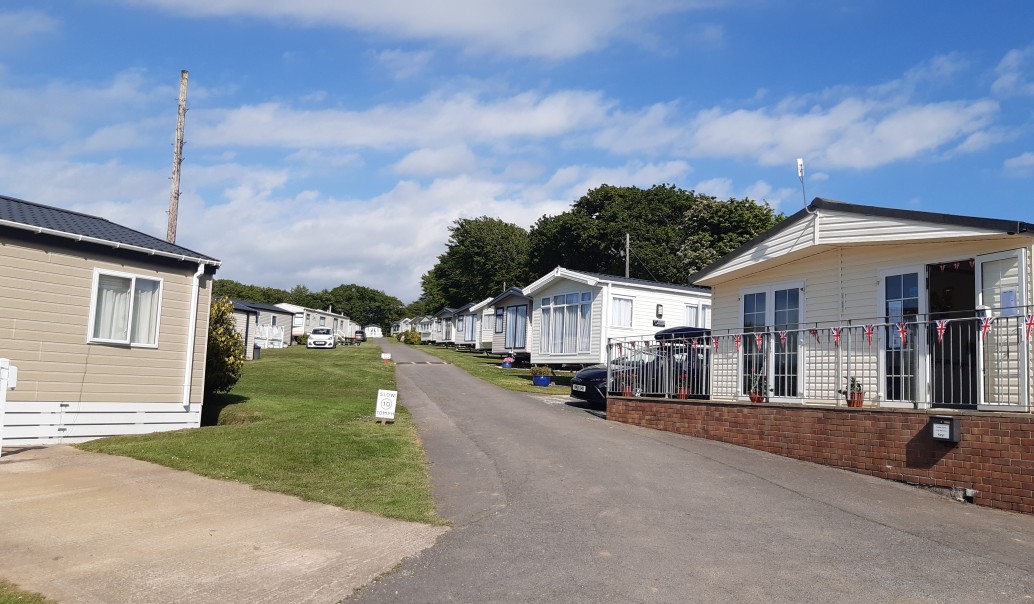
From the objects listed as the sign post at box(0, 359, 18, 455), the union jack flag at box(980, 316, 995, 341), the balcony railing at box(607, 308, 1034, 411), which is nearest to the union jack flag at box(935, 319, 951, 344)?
the balcony railing at box(607, 308, 1034, 411)

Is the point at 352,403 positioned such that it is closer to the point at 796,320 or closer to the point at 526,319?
the point at 796,320

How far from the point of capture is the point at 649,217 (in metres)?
50.2

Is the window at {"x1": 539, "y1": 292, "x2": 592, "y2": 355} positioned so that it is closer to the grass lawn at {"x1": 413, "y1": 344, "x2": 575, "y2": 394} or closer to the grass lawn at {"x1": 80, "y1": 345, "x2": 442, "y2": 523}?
the grass lawn at {"x1": 413, "y1": 344, "x2": 575, "y2": 394}

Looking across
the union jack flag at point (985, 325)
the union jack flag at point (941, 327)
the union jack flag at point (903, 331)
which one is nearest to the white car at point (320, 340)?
the union jack flag at point (903, 331)

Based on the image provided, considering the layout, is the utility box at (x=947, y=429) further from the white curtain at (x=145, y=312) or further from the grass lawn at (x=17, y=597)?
the white curtain at (x=145, y=312)

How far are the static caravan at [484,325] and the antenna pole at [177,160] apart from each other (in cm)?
2826

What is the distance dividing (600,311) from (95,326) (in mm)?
16173

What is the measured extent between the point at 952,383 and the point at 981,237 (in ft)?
7.03

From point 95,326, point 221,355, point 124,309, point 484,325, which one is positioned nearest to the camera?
point 95,326

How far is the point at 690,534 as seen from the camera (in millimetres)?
7176

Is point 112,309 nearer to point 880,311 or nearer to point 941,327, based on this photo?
point 880,311

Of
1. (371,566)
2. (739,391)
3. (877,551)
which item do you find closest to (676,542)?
(877,551)

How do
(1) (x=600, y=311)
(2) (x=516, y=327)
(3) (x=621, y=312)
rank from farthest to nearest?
1. (2) (x=516, y=327)
2. (3) (x=621, y=312)
3. (1) (x=600, y=311)

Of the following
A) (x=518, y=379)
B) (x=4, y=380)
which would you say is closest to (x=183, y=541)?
(x=4, y=380)
